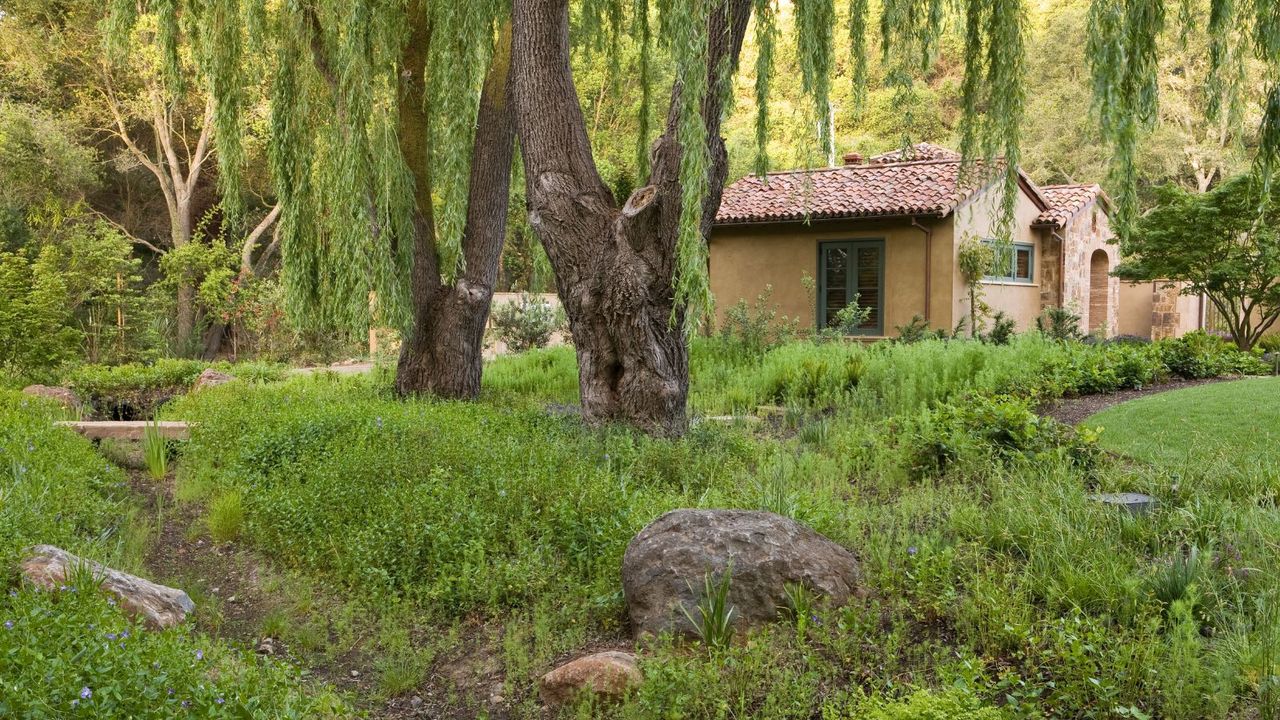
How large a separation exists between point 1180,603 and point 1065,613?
478mm

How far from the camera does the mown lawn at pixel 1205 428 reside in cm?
567

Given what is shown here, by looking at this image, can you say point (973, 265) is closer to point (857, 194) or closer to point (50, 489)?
point (857, 194)

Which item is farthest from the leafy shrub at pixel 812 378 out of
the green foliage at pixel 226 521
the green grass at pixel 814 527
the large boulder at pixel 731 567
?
the green foliage at pixel 226 521

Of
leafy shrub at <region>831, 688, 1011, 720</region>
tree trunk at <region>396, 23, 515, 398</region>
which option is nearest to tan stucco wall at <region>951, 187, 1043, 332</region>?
tree trunk at <region>396, 23, 515, 398</region>

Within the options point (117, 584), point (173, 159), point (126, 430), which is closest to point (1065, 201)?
point (126, 430)

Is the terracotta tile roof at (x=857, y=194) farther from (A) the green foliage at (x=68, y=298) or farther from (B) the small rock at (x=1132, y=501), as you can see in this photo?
(B) the small rock at (x=1132, y=501)

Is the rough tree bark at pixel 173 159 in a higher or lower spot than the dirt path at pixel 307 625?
higher

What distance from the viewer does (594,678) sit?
142 inches

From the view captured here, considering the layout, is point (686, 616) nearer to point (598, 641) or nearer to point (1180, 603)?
point (598, 641)

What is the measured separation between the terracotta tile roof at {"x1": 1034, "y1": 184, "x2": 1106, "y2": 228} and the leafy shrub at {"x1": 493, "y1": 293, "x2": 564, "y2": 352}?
10336 mm

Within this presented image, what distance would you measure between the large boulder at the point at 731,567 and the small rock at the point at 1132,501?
148cm

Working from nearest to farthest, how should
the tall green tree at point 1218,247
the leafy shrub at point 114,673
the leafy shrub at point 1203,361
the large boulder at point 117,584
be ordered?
the leafy shrub at point 114,673, the large boulder at point 117,584, the leafy shrub at point 1203,361, the tall green tree at point 1218,247

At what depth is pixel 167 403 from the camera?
1045cm

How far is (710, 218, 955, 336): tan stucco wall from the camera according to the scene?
1642 cm
